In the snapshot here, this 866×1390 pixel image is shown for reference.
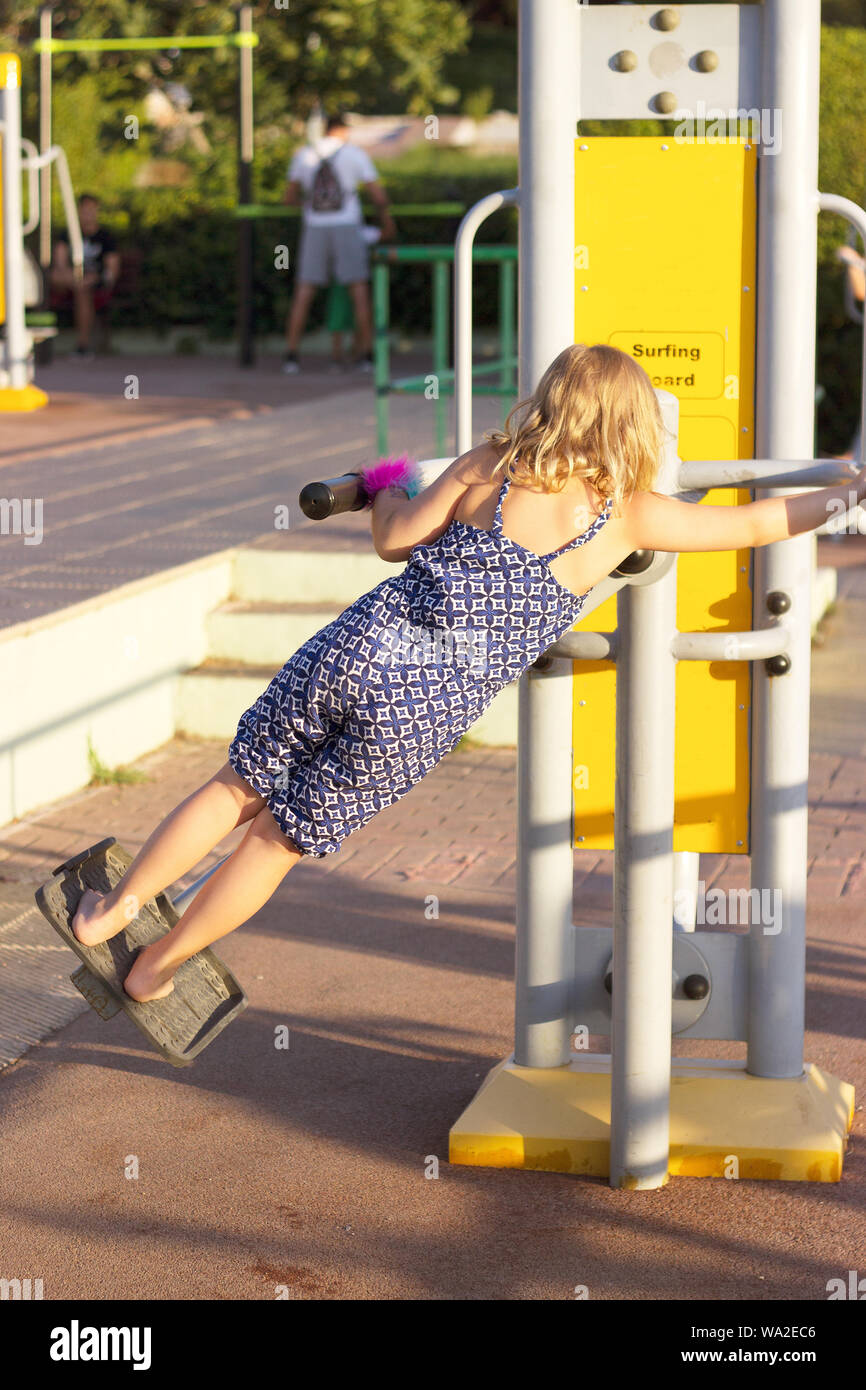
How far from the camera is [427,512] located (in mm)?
3055

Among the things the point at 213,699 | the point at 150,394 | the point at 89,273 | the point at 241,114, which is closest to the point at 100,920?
the point at 213,699

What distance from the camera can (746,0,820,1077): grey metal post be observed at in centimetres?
335

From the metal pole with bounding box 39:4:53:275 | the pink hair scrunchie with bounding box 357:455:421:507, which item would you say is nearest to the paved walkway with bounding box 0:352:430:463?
the metal pole with bounding box 39:4:53:275

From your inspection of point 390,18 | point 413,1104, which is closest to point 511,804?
point 413,1104

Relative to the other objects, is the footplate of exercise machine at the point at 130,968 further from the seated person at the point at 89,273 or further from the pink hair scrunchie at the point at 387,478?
the seated person at the point at 89,273

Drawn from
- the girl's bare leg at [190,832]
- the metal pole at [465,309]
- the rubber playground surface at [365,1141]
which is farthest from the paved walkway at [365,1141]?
the metal pole at [465,309]

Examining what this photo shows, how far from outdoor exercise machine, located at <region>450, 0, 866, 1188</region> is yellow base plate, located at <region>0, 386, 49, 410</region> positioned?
9.77ft

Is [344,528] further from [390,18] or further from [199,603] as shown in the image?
[390,18]

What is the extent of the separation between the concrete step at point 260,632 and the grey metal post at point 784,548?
11.4ft

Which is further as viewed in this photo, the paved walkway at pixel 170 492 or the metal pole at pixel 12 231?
the paved walkway at pixel 170 492

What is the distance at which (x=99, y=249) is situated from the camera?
58.7ft

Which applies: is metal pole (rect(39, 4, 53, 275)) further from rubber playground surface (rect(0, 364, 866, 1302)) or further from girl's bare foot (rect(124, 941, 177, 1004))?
girl's bare foot (rect(124, 941, 177, 1004))

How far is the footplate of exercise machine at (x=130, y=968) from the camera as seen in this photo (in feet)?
10.8
